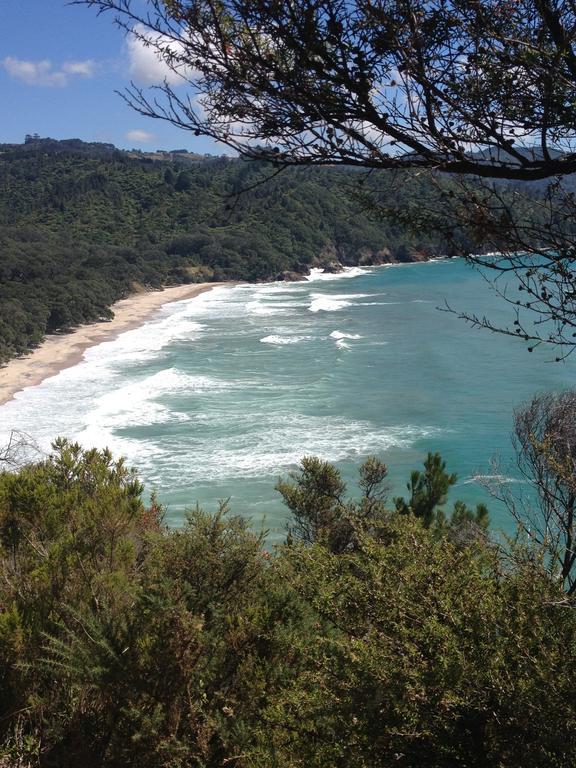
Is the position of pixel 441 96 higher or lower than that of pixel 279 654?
higher

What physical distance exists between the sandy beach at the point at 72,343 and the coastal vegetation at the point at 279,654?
71.3ft

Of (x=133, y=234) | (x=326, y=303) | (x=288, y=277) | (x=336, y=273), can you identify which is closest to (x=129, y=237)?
(x=133, y=234)

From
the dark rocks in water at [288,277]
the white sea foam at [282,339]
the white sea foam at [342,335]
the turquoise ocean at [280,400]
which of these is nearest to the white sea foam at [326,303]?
the turquoise ocean at [280,400]

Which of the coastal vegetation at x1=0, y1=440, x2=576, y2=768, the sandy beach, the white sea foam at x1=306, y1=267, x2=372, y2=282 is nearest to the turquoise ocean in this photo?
the sandy beach

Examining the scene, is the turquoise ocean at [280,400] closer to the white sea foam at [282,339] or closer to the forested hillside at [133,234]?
the white sea foam at [282,339]

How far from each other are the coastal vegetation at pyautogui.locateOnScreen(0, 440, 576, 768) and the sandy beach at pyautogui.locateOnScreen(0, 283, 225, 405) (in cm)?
2173

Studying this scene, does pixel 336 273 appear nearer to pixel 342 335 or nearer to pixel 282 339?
pixel 342 335

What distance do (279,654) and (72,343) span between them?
3512cm

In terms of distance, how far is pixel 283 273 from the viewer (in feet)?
242

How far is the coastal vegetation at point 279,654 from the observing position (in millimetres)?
3246

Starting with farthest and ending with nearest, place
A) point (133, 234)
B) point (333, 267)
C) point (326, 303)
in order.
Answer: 1. point (333, 267)
2. point (133, 234)
3. point (326, 303)

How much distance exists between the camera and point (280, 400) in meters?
25.9

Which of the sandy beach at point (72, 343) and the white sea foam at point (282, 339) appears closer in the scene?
the sandy beach at point (72, 343)

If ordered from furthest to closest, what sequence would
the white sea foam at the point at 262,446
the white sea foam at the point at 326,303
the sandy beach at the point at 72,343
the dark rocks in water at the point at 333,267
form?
the dark rocks in water at the point at 333,267 < the white sea foam at the point at 326,303 < the sandy beach at the point at 72,343 < the white sea foam at the point at 262,446
